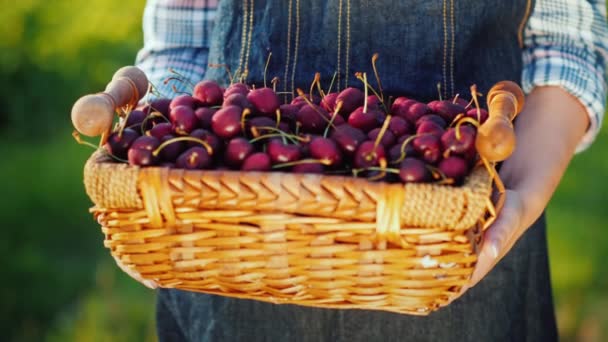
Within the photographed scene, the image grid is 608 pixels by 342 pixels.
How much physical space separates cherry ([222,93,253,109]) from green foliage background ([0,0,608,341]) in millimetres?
1820

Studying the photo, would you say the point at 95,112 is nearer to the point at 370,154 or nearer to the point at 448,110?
the point at 370,154

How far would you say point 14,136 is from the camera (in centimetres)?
424

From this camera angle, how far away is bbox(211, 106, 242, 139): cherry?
120 cm

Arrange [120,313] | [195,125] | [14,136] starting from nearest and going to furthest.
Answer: [195,125] < [120,313] < [14,136]

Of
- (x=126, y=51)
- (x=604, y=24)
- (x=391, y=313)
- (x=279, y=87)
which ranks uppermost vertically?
(x=604, y=24)

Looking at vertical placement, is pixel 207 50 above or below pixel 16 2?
above

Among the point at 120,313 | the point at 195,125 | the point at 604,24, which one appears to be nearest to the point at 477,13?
the point at 604,24

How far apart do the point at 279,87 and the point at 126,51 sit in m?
3.09

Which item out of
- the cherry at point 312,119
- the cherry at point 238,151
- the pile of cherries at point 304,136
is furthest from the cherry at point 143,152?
the cherry at point 312,119

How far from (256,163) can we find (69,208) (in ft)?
9.07

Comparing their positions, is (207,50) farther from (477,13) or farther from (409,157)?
(409,157)

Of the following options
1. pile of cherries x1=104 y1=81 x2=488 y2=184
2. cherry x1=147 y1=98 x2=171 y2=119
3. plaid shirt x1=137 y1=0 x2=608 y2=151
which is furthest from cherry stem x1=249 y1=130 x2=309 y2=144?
plaid shirt x1=137 y1=0 x2=608 y2=151

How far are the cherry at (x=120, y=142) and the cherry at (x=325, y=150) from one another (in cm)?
27

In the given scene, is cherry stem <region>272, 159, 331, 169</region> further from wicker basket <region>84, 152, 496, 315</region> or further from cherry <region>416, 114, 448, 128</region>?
cherry <region>416, 114, 448, 128</region>
